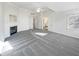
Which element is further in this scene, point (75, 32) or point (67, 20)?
point (67, 20)

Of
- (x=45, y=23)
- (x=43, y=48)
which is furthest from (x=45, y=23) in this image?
(x=43, y=48)

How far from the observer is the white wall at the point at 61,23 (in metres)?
6.04

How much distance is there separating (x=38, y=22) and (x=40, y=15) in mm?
1157

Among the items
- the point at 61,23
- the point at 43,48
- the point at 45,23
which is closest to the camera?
the point at 43,48

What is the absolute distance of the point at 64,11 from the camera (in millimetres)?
6891

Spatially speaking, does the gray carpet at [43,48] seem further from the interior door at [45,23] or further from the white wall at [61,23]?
the interior door at [45,23]

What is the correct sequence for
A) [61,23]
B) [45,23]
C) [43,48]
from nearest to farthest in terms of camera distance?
[43,48]
[61,23]
[45,23]

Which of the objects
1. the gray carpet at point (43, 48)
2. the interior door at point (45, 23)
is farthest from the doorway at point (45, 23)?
the gray carpet at point (43, 48)

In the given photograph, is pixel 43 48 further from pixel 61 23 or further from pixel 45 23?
pixel 45 23

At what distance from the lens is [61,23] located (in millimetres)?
7301

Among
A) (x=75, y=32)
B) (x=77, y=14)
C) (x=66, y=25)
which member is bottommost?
(x=75, y=32)

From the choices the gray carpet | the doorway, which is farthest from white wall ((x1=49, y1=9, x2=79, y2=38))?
the gray carpet

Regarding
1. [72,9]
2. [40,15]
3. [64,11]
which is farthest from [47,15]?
[72,9]

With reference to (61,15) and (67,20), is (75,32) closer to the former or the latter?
(67,20)
